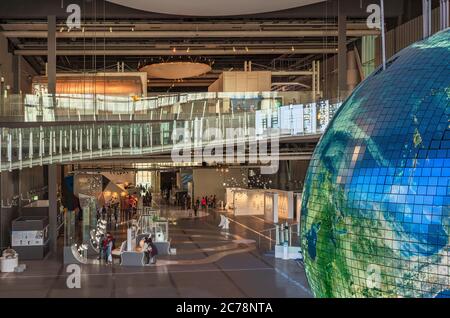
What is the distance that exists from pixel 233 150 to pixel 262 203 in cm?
1436

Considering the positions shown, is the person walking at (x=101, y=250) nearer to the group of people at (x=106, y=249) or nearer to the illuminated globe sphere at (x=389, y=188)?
the group of people at (x=106, y=249)

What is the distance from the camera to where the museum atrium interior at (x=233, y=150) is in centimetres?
297

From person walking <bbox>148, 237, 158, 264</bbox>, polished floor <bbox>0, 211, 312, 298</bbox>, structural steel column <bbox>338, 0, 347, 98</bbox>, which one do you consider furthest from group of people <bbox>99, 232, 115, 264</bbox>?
structural steel column <bbox>338, 0, 347, 98</bbox>

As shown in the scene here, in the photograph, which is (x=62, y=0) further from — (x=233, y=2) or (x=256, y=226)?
(x=256, y=226)

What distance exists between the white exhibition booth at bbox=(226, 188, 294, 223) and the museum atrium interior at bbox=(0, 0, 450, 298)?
143 mm

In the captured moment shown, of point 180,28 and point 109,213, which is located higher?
point 180,28

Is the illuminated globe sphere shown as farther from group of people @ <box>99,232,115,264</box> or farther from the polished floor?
group of people @ <box>99,232,115,264</box>

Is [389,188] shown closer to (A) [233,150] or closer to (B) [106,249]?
(B) [106,249]

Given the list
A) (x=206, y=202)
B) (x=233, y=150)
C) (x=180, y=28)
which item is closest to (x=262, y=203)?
(x=206, y=202)

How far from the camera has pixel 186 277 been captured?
56.4ft

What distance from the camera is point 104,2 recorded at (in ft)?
84.7

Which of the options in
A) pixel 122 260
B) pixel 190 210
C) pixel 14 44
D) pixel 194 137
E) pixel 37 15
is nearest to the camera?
pixel 122 260
